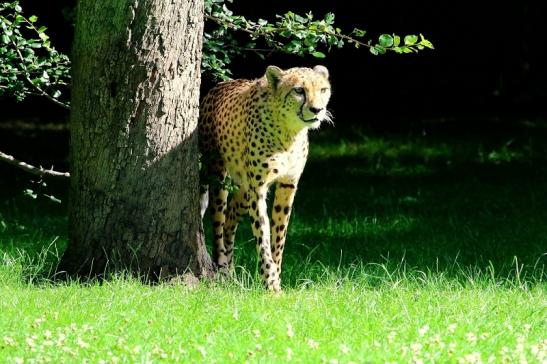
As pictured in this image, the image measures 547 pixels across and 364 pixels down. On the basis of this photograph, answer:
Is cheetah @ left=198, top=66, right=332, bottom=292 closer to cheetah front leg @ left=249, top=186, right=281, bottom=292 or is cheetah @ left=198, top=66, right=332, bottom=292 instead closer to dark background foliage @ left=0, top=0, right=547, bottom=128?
cheetah front leg @ left=249, top=186, right=281, bottom=292

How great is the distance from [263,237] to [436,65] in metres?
8.60

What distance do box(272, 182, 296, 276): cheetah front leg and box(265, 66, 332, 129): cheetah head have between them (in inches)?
14.9

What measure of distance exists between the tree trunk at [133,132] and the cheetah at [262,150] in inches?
18.0

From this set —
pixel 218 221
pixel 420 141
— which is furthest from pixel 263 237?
pixel 420 141

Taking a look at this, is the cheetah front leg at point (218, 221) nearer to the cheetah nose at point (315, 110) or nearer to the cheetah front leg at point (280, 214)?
the cheetah front leg at point (280, 214)

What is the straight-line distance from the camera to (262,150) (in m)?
5.85

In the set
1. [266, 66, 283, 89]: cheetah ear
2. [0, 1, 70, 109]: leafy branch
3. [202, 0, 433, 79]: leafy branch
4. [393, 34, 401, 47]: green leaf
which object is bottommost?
[0, 1, 70, 109]: leafy branch

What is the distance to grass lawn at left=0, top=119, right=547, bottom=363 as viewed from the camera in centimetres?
416

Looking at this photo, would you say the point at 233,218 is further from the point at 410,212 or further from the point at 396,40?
the point at 410,212

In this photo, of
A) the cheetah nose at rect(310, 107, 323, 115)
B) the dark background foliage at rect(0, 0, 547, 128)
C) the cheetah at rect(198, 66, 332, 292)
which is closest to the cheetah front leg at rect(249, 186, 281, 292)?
the cheetah at rect(198, 66, 332, 292)

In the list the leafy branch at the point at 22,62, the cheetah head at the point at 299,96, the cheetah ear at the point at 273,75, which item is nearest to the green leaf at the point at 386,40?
the cheetah head at the point at 299,96

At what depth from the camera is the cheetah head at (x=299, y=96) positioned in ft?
18.6

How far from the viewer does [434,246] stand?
7121 millimetres

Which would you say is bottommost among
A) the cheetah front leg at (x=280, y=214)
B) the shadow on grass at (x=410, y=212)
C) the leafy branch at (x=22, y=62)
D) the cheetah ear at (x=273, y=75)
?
the shadow on grass at (x=410, y=212)
